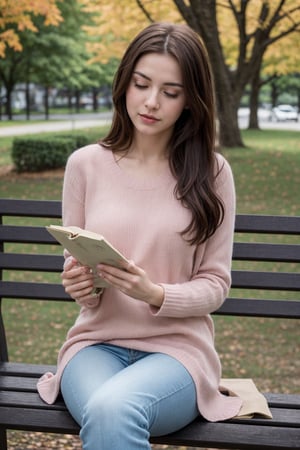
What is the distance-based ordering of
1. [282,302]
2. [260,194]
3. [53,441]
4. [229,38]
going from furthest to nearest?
[229,38], [260,194], [53,441], [282,302]

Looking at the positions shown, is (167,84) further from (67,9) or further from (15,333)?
(67,9)

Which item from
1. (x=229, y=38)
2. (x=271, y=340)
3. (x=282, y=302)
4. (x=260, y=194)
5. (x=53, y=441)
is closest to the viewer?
(x=282, y=302)

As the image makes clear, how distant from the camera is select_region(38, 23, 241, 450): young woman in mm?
2748

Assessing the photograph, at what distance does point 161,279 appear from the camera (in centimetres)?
288

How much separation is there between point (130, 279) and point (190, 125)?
64cm

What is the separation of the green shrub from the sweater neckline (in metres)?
13.6

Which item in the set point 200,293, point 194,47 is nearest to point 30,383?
point 200,293

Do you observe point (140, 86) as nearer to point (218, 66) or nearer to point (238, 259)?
point (238, 259)

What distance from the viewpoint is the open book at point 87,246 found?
8.23 ft

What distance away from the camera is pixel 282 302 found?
11.2ft

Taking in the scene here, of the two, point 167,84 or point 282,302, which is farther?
point 282,302

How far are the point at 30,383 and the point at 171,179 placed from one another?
3.03 feet

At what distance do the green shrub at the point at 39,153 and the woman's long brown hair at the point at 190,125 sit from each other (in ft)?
44.6

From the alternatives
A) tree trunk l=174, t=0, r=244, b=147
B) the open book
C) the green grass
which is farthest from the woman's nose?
tree trunk l=174, t=0, r=244, b=147
